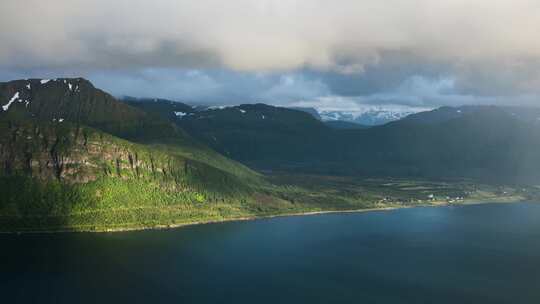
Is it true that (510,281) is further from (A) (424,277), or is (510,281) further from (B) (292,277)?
(B) (292,277)

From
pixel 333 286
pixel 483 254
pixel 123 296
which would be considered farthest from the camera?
pixel 483 254

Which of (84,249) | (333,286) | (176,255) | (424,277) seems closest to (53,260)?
(84,249)

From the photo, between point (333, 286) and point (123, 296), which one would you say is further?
point (333, 286)

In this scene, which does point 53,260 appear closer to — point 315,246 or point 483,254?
point 315,246

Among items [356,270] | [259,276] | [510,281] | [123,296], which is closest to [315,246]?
[356,270]

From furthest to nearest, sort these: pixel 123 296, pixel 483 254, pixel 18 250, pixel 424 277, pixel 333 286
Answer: pixel 483 254, pixel 18 250, pixel 424 277, pixel 333 286, pixel 123 296

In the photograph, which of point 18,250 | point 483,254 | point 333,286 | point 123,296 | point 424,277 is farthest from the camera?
point 483,254
